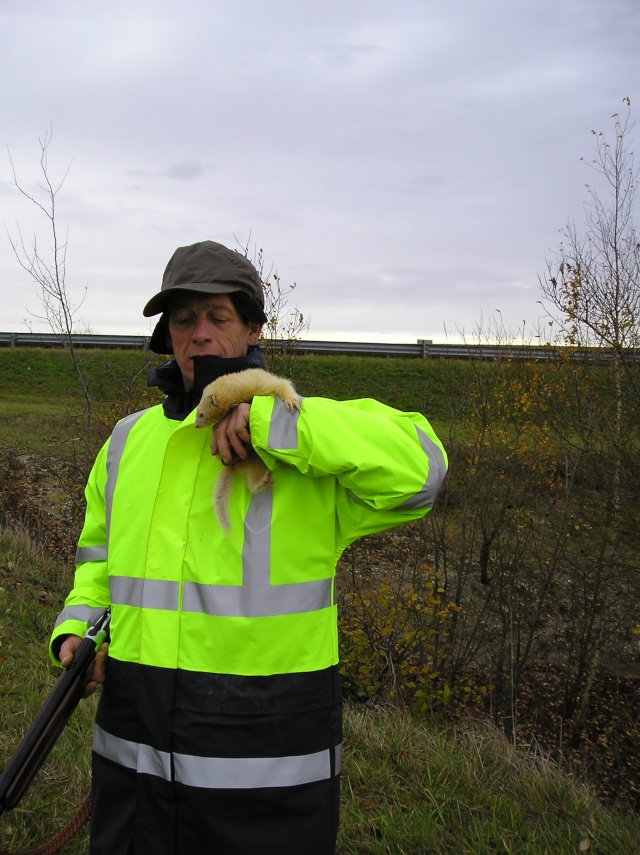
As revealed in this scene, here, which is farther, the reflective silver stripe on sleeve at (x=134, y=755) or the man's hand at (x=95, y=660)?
the man's hand at (x=95, y=660)

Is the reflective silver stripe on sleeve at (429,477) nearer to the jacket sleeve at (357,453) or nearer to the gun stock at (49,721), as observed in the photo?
the jacket sleeve at (357,453)

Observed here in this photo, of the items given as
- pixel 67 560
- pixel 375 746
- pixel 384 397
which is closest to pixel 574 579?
pixel 375 746

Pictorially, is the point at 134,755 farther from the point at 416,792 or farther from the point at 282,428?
the point at 416,792

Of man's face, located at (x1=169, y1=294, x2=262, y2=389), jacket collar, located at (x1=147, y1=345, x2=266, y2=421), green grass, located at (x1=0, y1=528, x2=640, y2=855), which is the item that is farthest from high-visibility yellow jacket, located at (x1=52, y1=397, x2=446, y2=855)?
green grass, located at (x1=0, y1=528, x2=640, y2=855)

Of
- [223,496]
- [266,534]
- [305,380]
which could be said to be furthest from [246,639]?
[305,380]

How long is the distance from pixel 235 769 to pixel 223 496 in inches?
26.2

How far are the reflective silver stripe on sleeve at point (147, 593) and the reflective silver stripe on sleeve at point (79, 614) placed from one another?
0.23 m

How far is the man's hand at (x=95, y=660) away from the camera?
1.86 meters

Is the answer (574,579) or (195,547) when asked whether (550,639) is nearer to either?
(574,579)

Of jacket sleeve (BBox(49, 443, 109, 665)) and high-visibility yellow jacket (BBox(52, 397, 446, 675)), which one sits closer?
high-visibility yellow jacket (BBox(52, 397, 446, 675))

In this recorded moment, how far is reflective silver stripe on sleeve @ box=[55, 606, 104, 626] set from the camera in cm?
199

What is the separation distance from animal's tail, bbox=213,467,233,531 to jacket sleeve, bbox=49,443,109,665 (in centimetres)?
51

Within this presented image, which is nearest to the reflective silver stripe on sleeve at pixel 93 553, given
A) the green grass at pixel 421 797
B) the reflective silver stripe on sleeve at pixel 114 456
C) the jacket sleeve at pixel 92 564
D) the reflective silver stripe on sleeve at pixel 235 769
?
the jacket sleeve at pixel 92 564

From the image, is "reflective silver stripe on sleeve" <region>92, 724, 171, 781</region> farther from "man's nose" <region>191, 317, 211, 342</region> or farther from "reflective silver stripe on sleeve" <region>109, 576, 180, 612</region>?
Result: "man's nose" <region>191, 317, 211, 342</region>
